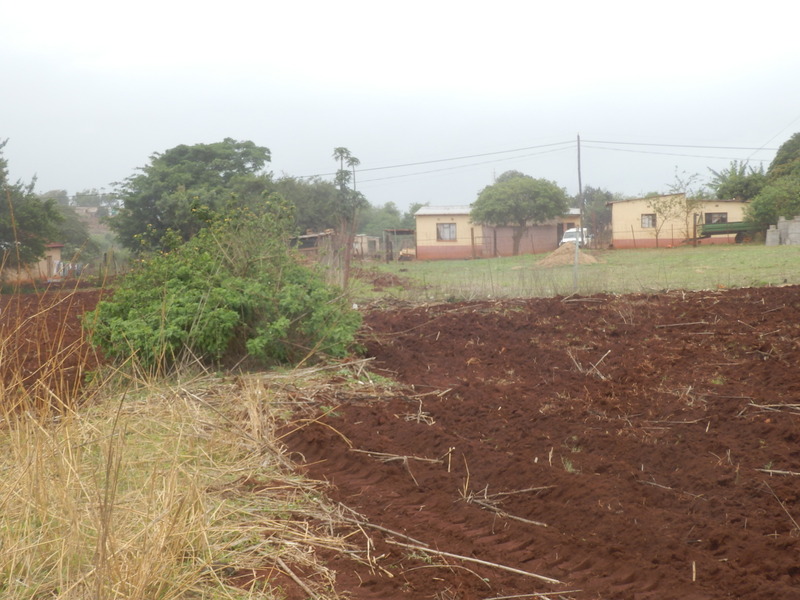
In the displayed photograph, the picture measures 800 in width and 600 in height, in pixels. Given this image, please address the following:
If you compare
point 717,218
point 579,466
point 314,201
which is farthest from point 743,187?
point 579,466

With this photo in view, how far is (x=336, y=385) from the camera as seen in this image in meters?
8.00

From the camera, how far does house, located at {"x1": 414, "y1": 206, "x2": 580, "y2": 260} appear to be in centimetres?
4306

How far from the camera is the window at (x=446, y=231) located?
152ft

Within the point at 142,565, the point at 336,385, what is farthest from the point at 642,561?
the point at 336,385

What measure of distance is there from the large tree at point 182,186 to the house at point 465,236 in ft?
34.1

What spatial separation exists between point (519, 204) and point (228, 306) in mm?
36635

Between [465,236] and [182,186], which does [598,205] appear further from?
[182,186]

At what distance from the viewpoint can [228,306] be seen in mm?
8930

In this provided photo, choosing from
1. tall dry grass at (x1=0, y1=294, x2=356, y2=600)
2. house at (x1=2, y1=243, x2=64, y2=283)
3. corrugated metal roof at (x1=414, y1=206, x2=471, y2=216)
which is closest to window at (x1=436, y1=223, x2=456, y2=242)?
corrugated metal roof at (x1=414, y1=206, x2=471, y2=216)

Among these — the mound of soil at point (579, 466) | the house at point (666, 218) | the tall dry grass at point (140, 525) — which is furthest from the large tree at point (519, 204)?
the tall dry grass at point (140, 525)

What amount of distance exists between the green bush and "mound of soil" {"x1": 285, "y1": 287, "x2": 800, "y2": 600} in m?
1.04

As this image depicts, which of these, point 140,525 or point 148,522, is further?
point 140,525

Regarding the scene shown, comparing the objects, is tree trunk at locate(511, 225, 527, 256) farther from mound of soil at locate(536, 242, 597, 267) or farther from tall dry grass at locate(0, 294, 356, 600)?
tall dry grass at locate(0, 294, 356, 600)

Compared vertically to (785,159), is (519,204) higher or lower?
lower
